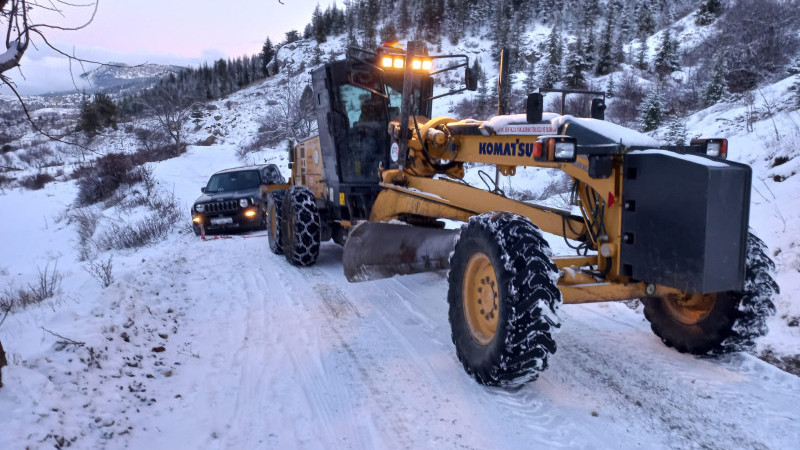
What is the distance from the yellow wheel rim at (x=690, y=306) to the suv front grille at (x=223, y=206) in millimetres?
9905

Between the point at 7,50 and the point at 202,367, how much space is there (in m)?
2.59

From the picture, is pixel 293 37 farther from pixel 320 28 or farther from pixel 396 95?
pixel 396 95

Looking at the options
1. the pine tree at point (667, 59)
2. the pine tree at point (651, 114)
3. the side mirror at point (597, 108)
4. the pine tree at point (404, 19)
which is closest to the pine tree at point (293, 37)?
the pine tree at point (404, 19)

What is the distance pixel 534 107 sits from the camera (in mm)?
4000

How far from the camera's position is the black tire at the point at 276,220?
8.65m

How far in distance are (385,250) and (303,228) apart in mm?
2176

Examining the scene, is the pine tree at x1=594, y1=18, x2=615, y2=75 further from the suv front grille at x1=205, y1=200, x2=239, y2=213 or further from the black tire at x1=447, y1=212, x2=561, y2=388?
the black tire at x1=447, y1=212, x2=561, y2=388

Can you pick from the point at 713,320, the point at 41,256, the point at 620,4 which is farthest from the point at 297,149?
the point at 620,4

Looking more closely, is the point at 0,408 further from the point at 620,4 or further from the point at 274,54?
the point at 274,54

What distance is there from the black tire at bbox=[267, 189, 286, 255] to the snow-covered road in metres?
3.23

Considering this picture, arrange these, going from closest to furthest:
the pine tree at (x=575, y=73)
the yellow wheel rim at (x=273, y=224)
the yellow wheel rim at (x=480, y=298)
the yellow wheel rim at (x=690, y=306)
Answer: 1. the yellow wheel rim at (x=480, y=298)
2. the yellow wheel rim at (x=690, y=306)
3. the yellow wheel rim at (x=273, y=224)
4. the pine tree at (x=575, y=73)

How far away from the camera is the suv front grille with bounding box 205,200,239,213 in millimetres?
11930

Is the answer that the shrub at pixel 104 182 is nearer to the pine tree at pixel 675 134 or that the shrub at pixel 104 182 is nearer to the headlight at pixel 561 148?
the pine tree at pixel 675 134

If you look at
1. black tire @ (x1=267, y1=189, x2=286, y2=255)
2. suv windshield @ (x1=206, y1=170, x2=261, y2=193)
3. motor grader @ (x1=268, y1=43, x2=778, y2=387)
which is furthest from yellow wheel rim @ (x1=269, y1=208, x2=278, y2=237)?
motor grader @ (x1=268, y1=43, x2=778, y2=387)
